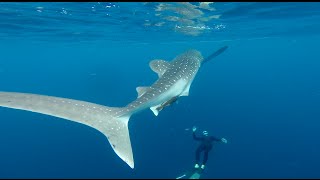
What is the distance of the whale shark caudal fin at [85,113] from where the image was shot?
5.97m

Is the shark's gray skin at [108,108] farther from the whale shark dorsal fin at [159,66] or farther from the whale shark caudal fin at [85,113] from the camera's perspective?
the whale shark dorsal fin at [159,66]

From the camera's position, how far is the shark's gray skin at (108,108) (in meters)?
6.04

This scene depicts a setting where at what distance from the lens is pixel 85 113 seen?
6727 mm

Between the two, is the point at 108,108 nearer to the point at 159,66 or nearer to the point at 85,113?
the point at 85,113

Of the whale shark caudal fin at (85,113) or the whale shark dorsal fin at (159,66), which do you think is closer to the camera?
the whale shark caudal fin at (85,113)

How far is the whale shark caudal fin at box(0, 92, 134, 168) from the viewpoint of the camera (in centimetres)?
597

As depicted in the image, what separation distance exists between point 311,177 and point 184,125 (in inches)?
415

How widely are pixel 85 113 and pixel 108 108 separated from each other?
71 cm

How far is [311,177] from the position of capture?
19.2 m

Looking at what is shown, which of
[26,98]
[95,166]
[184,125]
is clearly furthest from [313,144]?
[26,98]

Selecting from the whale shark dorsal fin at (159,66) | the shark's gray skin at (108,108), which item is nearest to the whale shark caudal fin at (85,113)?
the shark's gray skin at (108,108)

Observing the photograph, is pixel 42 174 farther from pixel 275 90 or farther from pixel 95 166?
pixel 275 90

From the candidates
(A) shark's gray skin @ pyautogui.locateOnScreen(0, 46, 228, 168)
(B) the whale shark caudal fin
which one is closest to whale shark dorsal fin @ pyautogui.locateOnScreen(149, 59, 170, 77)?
(A) shark's gray skin @ pyautogui.locateOnScreen(0, 46, 228, 168)

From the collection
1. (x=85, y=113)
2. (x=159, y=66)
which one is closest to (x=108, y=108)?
(x=85, y=113)
